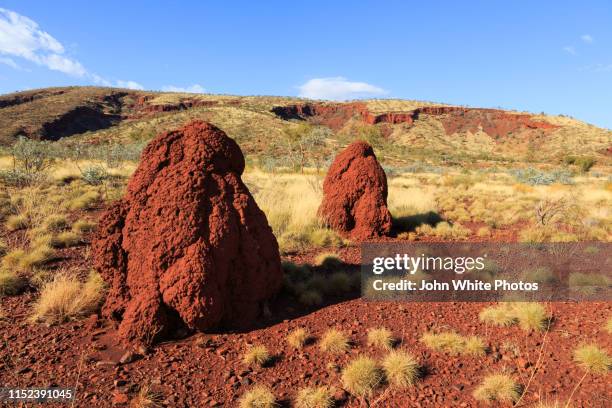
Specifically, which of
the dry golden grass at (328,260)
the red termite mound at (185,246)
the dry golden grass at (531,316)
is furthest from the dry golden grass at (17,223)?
the dry golden grass at (531,316)

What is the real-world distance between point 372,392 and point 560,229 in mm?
9352

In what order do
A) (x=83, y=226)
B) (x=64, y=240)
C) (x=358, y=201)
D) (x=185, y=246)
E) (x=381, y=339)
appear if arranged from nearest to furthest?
(x=381, y=339) < (x=185, y=246) < (x=64, y=240) < (x=83, y=226) < (x=358, y=201)

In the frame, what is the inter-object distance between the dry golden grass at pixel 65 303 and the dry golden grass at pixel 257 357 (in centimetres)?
219

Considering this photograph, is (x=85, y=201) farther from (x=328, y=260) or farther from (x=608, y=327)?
(x=608, y=327)

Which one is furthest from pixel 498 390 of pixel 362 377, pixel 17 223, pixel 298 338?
pixel 17 223

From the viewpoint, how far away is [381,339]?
4.06 m

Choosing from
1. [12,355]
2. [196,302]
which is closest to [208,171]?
[196,302]

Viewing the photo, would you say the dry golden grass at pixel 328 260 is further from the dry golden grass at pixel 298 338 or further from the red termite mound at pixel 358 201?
the dry golden grass at pixel 298 338

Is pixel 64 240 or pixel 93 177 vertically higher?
pixel 93 177

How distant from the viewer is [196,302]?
399 cm

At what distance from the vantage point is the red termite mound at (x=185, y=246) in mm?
4039

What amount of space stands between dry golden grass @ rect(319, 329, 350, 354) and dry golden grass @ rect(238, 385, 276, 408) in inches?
35.5

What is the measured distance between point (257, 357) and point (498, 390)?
2.18 m

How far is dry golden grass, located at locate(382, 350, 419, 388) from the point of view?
3.39 meters
